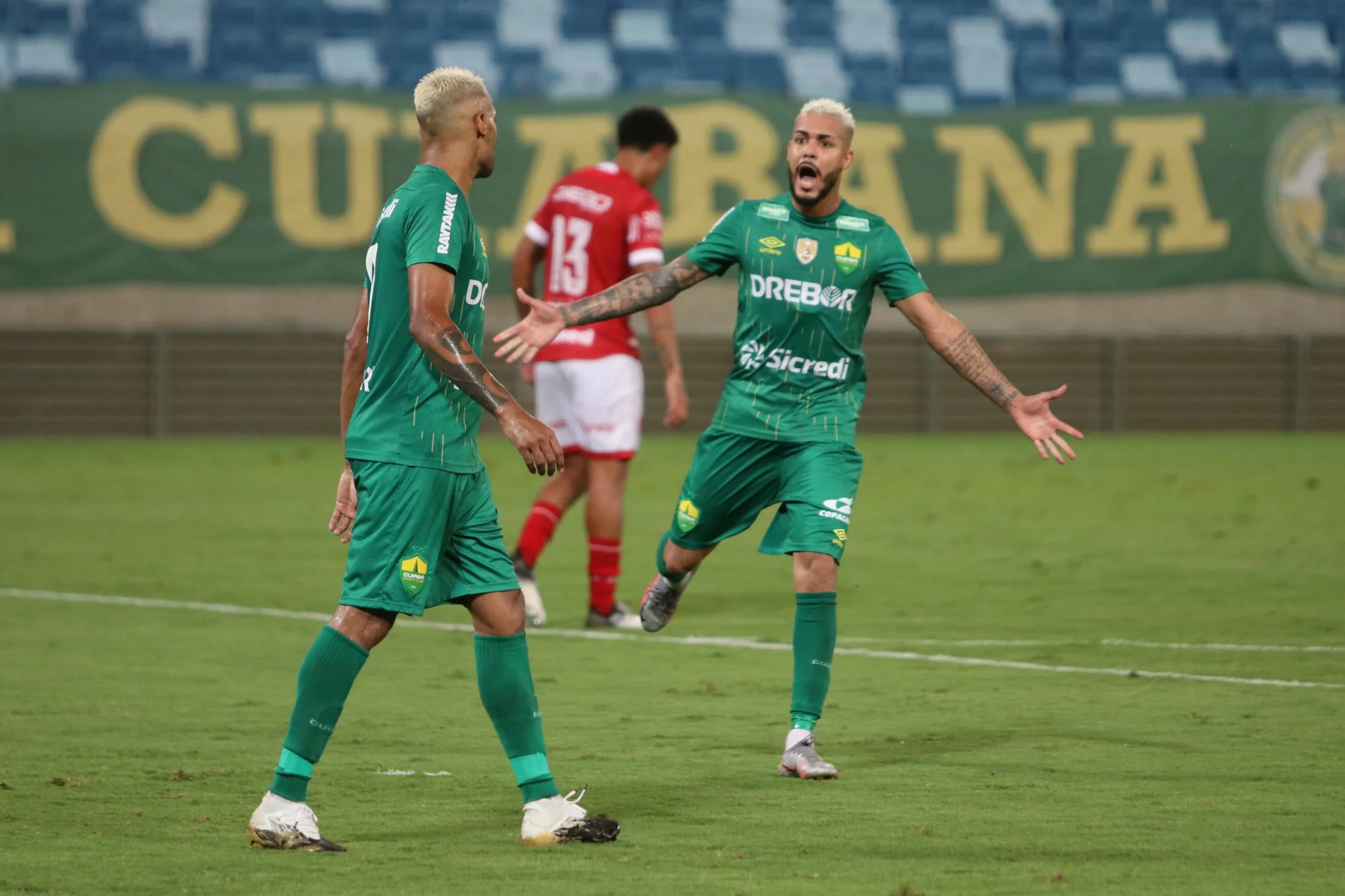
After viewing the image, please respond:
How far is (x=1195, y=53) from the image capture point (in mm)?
25516

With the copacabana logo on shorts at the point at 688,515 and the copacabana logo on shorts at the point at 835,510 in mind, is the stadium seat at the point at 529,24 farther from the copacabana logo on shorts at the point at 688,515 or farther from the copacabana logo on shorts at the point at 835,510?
the copacabana logo on shorts at the point at 835,510

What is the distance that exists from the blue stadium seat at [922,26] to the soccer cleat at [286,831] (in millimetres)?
21207

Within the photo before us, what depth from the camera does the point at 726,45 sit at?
2420 centimetres

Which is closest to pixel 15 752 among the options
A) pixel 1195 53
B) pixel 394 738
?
pixel 394 738

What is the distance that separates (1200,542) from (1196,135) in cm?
1162

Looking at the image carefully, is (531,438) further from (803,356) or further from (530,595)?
(530,595)

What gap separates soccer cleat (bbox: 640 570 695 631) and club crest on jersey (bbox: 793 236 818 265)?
4.19 ft

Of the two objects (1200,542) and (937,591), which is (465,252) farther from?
(1200,542)

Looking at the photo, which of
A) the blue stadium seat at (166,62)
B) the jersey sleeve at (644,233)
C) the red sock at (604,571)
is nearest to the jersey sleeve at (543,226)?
the jersey sleeve at (644,233)

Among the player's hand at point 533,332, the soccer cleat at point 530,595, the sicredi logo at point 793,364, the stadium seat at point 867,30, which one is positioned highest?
the stadium seat at point 867,30

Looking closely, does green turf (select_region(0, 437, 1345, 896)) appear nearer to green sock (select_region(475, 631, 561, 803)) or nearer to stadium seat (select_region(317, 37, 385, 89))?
green sock (select_region(475, 631, 561, 803))

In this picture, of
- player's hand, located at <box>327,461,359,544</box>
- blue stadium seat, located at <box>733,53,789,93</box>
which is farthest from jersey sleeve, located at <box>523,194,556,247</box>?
blue stadium seat, located at <box>733,53,789,93</box>

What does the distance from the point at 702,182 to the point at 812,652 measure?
53.2 feet

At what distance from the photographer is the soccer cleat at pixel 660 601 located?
278 inches
